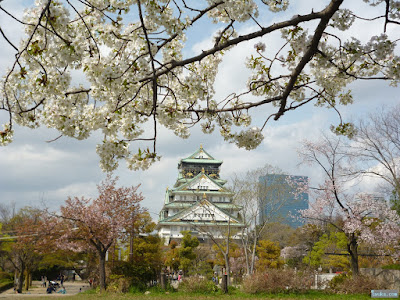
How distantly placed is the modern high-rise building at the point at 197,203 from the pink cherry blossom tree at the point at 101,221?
Result: 15.9 meters

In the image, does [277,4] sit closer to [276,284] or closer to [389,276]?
[276,284]

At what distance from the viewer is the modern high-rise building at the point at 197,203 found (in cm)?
4148

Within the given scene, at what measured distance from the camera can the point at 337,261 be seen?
2689 cm

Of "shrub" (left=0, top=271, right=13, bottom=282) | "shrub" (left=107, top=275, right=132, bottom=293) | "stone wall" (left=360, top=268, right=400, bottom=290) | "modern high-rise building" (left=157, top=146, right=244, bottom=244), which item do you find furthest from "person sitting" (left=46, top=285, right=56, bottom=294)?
"stone wall" (left=360, top=268, right=400, bottom=290)

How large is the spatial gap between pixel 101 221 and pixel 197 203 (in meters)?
26.0

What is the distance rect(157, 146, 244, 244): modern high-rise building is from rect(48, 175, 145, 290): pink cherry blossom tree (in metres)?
15.9

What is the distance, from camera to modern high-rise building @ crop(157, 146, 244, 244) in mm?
41484

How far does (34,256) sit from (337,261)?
20.2m

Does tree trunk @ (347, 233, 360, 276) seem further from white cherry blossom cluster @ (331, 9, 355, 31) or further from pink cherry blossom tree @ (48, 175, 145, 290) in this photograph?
white cherry blossom cluster @ (331, 9, 355, 31)

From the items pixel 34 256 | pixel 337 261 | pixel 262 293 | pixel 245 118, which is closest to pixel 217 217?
pixel 337 261

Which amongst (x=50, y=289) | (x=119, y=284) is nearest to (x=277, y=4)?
(x=119, y=284)

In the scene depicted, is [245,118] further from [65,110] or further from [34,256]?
[34,256]

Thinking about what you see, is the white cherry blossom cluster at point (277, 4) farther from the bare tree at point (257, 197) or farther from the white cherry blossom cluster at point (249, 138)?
the bare tree at point (257, 197)

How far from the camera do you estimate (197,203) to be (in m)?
43.9
